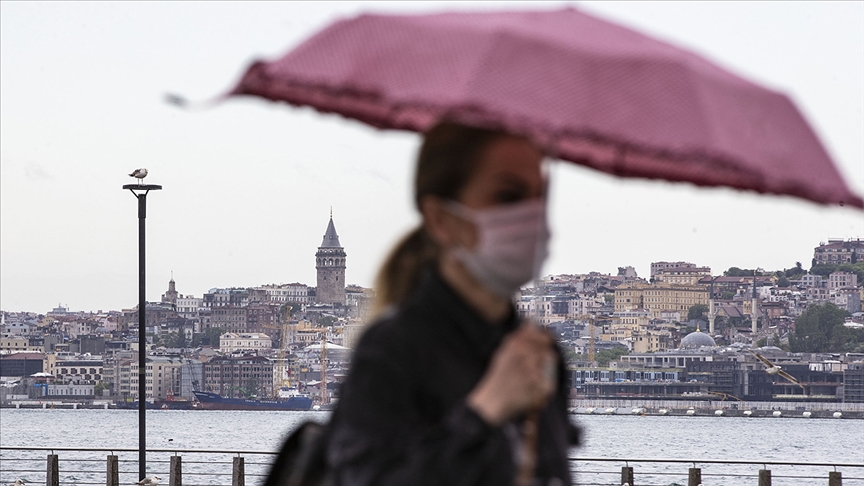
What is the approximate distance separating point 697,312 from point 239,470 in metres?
135

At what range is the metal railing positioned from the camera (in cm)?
1686

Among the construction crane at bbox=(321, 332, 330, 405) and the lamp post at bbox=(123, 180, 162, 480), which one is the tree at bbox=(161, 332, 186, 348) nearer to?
the construction crane at bbox=(321, 332, 330, 405)

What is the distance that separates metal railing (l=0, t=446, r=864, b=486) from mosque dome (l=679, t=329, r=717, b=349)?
65425mm

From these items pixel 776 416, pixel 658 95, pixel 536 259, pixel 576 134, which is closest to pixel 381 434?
pixel 536 259

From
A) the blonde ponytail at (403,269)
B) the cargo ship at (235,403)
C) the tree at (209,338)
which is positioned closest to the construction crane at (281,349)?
the cargo ship at (235,403)

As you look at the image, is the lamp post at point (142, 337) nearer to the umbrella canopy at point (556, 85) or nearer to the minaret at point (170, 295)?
the umbrella canopy at point (556, 85)

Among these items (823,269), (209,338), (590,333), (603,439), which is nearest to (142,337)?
(603,439)

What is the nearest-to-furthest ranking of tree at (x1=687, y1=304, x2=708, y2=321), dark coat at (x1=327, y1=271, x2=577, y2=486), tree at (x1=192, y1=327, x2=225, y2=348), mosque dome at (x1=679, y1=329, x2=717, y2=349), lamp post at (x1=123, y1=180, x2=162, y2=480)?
1. dark coat at (x1=327, y1=271, x2=577, y2=486)
2. lamp post at (x1=123, y1=180, x2=162, y2=480)
3. mosque dome at (x1=679, y1=329, x2=717, y2=349)
4. tree at (x1=687, y1=304, x2=708, y2=321)
5. tree at (x1=192, y1=327, x2=225, y2=348)

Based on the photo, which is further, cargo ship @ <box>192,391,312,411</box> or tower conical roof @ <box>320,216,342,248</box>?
tower conical roof @ <box>320,216,342,248</box>

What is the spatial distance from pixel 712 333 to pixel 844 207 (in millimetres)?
139391

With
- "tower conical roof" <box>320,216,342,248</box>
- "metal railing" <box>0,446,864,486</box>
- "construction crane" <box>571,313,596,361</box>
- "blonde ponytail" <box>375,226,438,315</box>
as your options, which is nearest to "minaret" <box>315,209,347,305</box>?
"tower conical roof" <box>320,216,342,248</box>

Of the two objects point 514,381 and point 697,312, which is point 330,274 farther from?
point 514,381

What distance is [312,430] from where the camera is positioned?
1.87 meters

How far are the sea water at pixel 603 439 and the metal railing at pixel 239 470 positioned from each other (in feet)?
0.57
